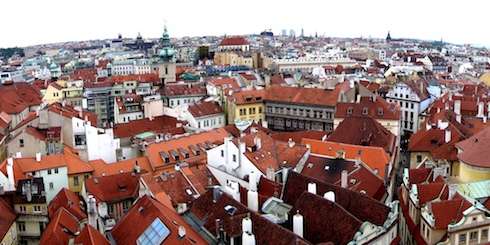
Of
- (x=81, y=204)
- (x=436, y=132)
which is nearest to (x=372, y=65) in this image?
(x=436, y=132)

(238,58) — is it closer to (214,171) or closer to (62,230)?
(214,171)

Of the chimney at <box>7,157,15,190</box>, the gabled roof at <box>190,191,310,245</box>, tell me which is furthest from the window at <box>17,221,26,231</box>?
the gabled roof at <box>190,191,310,245</box>

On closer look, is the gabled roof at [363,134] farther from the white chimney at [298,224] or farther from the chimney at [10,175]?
the chimney at [10,175]

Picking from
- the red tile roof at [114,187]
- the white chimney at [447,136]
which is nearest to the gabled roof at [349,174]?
the white chimney at [447,136]

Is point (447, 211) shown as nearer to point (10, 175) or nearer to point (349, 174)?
point (349, 174)

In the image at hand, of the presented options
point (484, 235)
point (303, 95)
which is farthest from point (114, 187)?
point (303, 95)

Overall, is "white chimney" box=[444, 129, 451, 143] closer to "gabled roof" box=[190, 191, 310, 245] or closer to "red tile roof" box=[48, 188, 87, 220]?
"gabled roof" box=[190, 191, 310, 245]
